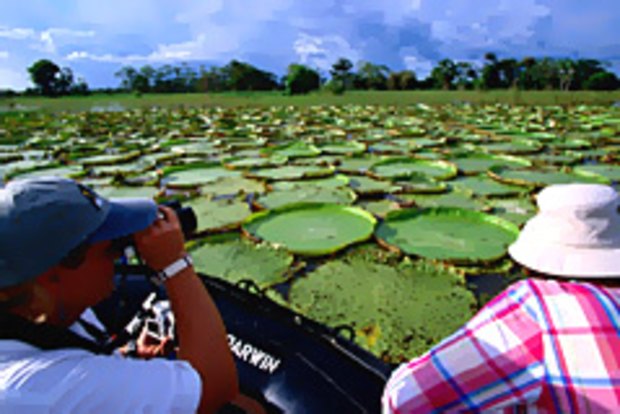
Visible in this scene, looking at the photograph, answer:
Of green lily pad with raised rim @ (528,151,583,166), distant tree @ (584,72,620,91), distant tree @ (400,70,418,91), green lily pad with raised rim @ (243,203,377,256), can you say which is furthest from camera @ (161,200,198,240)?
distant tree @ (400,70,418,91)

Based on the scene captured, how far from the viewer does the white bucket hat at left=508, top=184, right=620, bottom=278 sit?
34.7 inches

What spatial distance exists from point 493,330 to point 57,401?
0.79m

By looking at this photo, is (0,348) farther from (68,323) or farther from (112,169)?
(112,169)

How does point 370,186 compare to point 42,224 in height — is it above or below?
below

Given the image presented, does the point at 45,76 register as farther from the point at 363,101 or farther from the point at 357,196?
the point at 357,196

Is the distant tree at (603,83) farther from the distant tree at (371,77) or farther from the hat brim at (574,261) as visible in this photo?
the hat brim at (574,261)

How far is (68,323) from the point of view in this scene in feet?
2.49

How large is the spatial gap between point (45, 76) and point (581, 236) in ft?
150

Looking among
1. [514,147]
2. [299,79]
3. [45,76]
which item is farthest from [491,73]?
[45,76]

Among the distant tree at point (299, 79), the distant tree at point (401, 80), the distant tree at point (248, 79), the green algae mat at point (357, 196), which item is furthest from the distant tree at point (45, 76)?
the green algae mat at point (357, 196)

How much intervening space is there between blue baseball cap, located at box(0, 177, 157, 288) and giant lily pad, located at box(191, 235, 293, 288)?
65.3 inches

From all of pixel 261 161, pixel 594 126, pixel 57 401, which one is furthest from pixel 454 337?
pixel 594 126

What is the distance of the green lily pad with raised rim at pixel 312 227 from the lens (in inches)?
112

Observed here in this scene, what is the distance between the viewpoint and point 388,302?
219 cm
